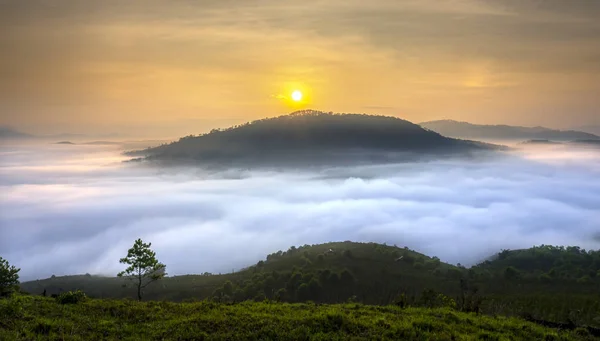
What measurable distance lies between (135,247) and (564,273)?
12589cm

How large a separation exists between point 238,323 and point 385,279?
4360 inches

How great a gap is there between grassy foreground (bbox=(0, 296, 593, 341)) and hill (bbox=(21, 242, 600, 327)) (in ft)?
231

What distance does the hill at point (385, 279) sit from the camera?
108188 millimetres

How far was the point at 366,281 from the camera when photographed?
12462cm

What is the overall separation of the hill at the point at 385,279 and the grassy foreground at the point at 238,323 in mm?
70428

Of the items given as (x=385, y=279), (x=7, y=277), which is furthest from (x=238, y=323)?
(x=385, y=279)

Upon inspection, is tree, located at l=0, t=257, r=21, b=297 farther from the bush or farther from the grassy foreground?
the grassy foreground

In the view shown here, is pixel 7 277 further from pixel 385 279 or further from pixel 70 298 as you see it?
pixel 385 279

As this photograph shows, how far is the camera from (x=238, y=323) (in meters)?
20.2

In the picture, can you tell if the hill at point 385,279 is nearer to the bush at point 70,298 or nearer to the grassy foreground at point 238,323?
the bush at point 70,298

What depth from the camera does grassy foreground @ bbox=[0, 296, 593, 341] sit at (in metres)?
18.9

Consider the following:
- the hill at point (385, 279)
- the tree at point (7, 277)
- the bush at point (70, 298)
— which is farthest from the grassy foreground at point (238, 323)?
the hill at point (385, 279)

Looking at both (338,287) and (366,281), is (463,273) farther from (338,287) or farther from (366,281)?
(338,287)

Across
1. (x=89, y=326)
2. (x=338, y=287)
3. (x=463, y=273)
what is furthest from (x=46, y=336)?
(x=463, y=273)
